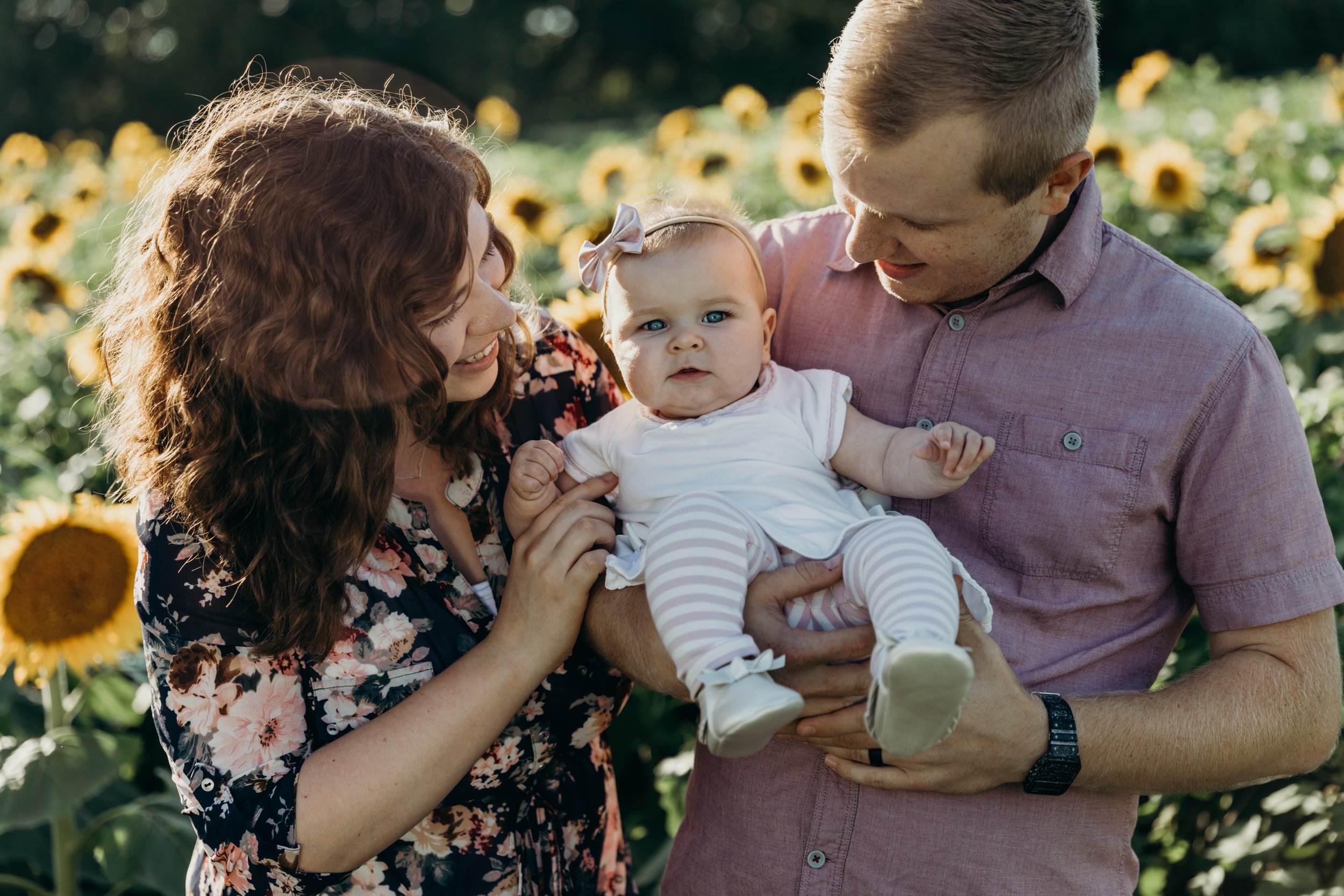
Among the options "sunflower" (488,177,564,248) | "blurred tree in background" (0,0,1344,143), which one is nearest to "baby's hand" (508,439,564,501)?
"sunflower" (488,177,564,248)

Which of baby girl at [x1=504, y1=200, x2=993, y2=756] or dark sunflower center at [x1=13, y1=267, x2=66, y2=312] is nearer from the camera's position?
baby girl at [x1=504, y1=200, x2=993, y2=756]

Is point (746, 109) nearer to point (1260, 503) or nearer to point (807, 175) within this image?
point (807, 175)

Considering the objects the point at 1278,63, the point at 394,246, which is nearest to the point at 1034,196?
the point at 394,246

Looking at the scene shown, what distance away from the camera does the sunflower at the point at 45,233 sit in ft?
19.7

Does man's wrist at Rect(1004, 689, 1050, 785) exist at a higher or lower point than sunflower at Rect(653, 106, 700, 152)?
higher

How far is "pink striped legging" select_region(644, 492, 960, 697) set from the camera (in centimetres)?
178

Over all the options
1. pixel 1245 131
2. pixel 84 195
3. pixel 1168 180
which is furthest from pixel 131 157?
pixel 1245 131

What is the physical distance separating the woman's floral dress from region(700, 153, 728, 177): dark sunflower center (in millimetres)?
4285

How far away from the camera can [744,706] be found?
5.61ft

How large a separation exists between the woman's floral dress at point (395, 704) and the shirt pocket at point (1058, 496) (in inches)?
36.1

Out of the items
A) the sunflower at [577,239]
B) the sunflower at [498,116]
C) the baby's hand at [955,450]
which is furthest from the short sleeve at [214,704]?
the sunflower at [498,116]

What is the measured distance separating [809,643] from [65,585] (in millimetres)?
1889

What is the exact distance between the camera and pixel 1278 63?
77.7 ft

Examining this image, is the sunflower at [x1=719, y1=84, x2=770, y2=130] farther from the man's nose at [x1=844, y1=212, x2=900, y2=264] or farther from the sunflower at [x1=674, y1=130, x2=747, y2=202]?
the man's nose at [x1=844, y1=212, x2=900, y2=264]
